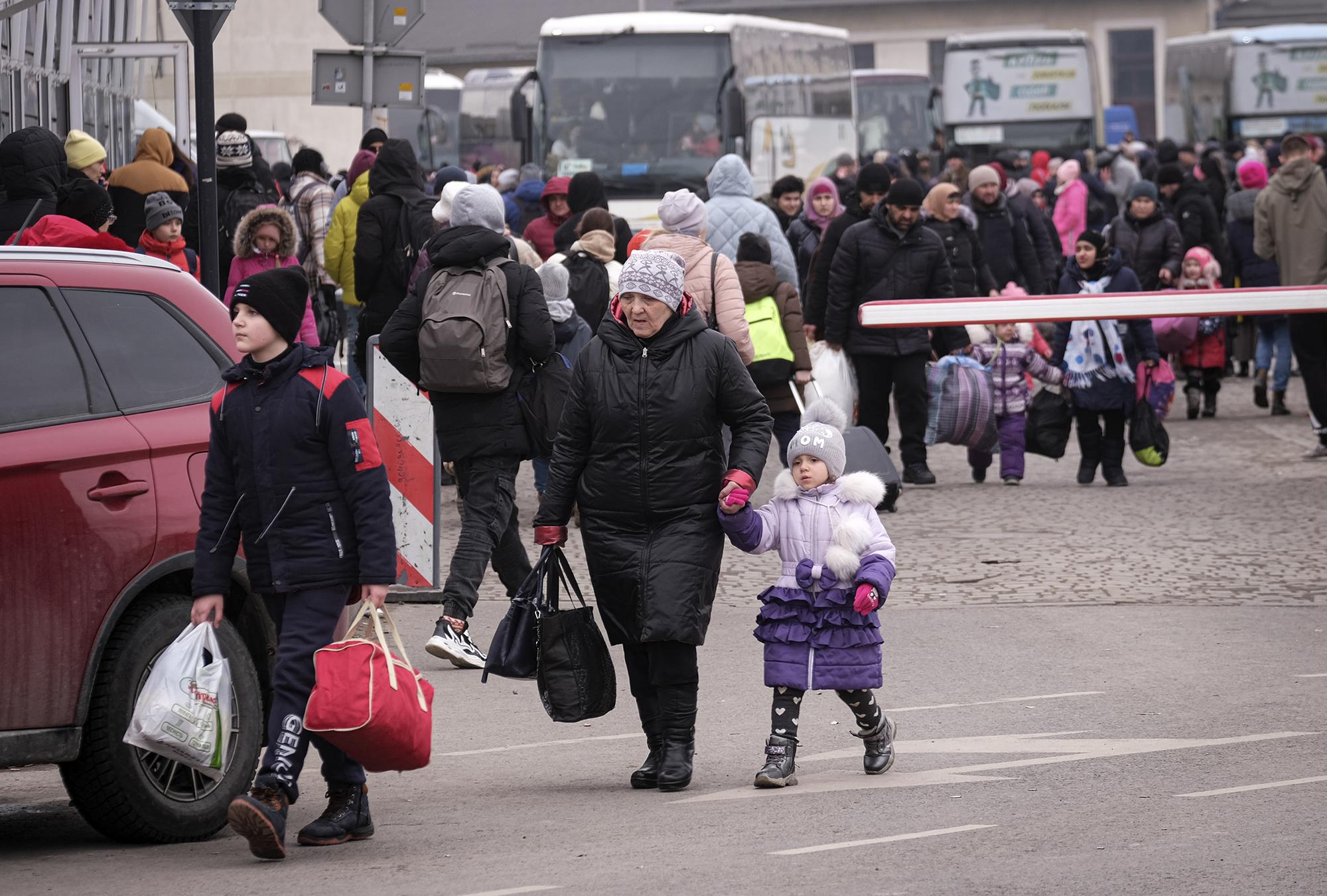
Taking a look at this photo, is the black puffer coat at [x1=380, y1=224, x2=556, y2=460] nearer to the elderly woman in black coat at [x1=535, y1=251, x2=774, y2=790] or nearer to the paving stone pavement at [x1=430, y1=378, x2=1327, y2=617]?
the paving stone pavement at [x1=430, y1=378, x2=1327, y2=617]

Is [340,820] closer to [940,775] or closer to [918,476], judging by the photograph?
[940,775]

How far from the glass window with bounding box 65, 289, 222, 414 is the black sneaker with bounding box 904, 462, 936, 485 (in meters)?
8.55

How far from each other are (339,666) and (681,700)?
142 centimetres

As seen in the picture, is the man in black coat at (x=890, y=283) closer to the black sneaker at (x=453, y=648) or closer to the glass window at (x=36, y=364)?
the black sneaker at (x=453, y=648)

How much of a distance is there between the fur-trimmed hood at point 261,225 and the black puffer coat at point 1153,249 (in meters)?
7.76

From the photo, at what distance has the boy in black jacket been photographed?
5871 mm

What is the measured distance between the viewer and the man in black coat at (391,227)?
12.1m

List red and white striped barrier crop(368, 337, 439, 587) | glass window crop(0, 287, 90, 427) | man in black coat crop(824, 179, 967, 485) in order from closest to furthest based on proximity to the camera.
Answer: glass window crop(0, 287, 90, 427)
red and white striped barrier crop(368, 337, 439, 587)
man in black coat crop(824, 179, 967, 485)

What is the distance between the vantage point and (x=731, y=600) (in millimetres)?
10445

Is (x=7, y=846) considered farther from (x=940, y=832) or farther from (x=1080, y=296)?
(x=1080, y=296)

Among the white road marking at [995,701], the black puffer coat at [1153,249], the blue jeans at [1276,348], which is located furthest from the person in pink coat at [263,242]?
the blue jeans at [1276,348]

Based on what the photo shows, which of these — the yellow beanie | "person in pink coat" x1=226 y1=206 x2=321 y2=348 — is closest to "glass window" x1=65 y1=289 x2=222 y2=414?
"person in pink coat" x1=226 y1=206 x2=321 y2=348

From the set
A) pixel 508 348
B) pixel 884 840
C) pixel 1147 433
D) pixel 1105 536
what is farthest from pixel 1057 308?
pixel 884 840

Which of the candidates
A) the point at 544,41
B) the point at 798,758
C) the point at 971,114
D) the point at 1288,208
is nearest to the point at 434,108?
the point at 971,114
